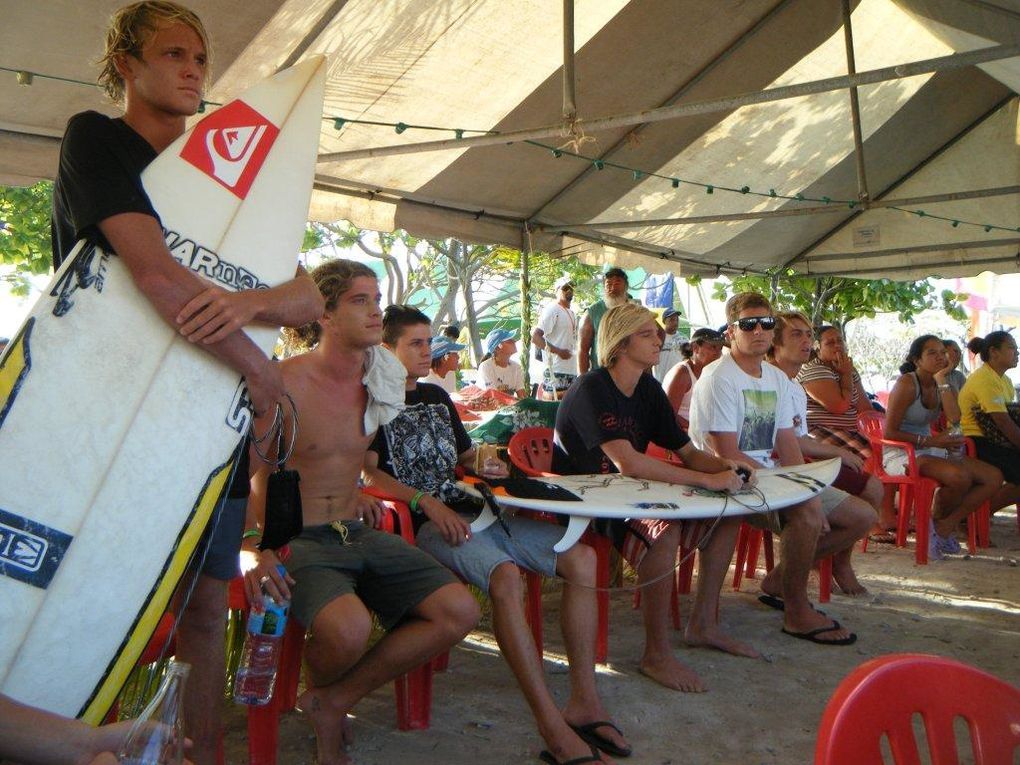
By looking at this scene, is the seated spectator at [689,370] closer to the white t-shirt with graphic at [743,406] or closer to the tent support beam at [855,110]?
the tent support beam at [855,110]

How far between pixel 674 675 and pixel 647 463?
799 millimetres

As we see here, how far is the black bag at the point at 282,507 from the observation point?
8.06 feet

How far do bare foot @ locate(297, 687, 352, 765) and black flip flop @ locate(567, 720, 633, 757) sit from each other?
72 centimetres

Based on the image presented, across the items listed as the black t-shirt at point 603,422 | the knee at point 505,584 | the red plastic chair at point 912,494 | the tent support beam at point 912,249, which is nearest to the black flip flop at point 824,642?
the black t-shirt at point 603,422

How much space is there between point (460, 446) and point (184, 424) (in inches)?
64.8

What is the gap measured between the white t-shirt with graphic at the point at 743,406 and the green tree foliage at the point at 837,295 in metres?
5.81

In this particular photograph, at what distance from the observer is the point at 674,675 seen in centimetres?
340

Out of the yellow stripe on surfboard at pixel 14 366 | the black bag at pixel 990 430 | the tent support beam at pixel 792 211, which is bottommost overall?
the yellow stripe on surfboard at pixel 14 366

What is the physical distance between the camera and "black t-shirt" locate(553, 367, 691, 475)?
3.64m

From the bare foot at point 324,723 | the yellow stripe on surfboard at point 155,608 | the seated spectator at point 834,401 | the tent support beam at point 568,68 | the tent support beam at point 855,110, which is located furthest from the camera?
the tent support beam at point 855,110

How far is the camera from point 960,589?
4.95 m

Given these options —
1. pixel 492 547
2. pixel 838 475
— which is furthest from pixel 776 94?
pixel 492 547

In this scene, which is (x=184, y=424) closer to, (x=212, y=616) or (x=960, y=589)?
(x=212, y=616)

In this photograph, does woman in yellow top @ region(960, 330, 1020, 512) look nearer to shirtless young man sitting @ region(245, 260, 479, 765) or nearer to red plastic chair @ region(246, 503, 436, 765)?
red plastic chair @ region(246, 503, 436, 765)
